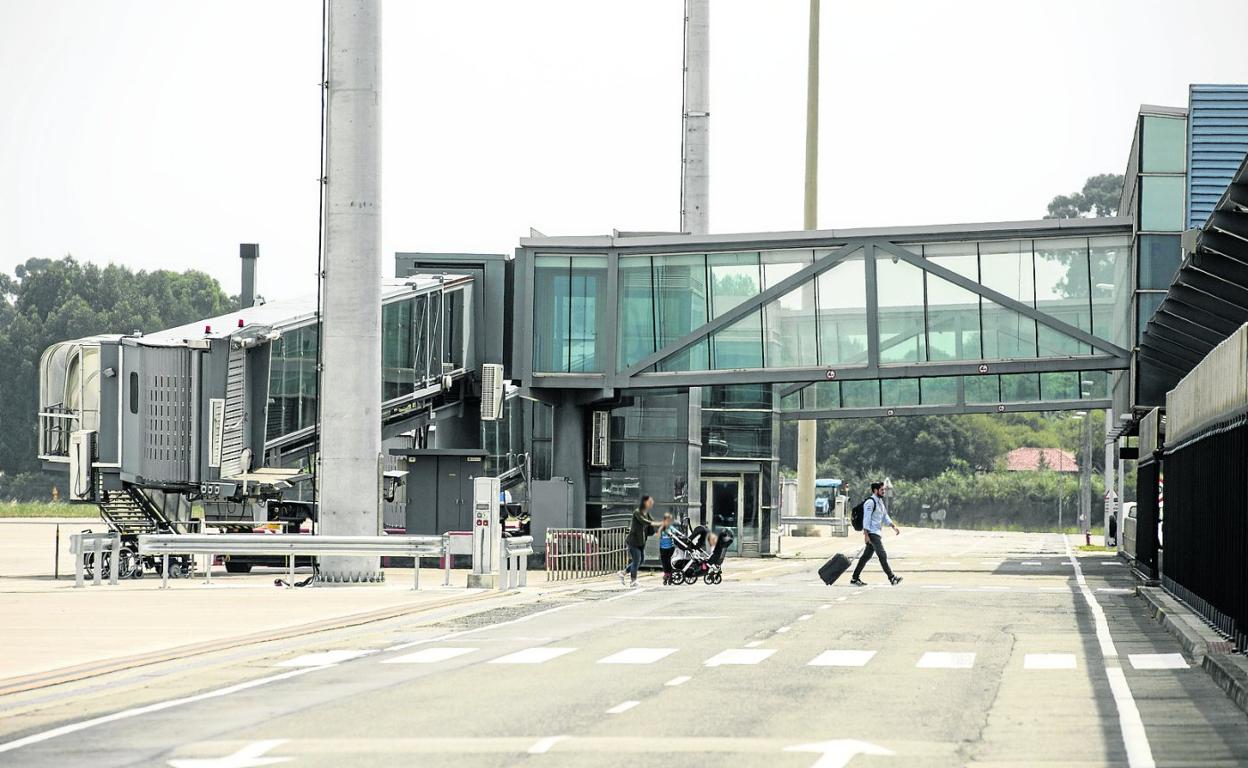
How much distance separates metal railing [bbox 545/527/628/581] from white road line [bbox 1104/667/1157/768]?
67.0 ft

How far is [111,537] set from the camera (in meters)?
32.9

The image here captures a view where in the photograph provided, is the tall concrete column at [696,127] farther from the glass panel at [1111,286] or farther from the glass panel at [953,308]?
the glass panel at [1111,286]

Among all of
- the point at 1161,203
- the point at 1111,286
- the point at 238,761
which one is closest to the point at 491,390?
the point at 1111,286

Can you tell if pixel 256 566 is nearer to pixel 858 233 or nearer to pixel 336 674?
pixel 858 233

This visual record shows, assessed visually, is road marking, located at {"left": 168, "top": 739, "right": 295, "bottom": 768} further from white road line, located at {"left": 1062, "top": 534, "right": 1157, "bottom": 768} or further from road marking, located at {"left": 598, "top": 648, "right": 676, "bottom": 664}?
road marking, located at {"left": 598, "top": 648, "right": 676, "bottom": 664}

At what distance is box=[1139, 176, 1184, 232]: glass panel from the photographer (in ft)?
151

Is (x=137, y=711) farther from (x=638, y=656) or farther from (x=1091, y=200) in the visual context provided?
(x=1091, y=200)

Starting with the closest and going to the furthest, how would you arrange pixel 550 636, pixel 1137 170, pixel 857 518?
1. pixel 550 636
2. pixel 857 518
3. pixel 1137 170

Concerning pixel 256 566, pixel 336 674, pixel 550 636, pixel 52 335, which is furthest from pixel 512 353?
pixel 52 335

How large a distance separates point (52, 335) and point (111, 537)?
119375mm

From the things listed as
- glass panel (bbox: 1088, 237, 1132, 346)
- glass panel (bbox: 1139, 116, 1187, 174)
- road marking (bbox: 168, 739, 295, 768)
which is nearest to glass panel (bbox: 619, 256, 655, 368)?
glass panel (bbox: 1088, 237, 1132, 346)

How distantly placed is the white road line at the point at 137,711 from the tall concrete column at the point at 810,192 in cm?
7294

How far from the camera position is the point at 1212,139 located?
4541 cm

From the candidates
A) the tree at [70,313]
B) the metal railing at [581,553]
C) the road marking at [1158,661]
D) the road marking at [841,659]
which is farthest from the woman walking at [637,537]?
the tree at [70,313]
